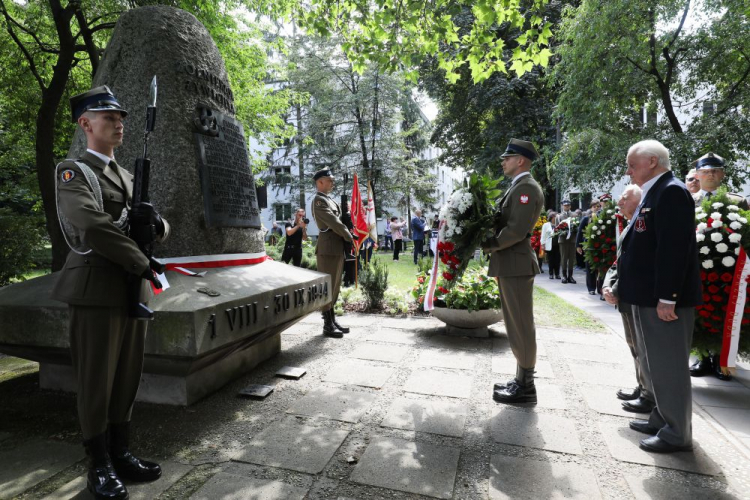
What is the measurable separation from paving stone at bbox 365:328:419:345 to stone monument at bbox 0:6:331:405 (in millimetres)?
1515

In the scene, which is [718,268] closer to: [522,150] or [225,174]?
[522,150]

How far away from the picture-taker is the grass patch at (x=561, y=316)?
22.1 ft

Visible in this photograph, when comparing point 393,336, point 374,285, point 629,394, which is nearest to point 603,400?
point 629,394

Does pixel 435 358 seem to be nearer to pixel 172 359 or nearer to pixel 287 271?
pixel 287 271

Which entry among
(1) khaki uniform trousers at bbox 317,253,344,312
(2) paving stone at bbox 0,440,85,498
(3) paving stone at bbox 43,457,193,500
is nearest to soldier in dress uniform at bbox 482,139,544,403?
(3) paving stone at bbox 43,457,193,500

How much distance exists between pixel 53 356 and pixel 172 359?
3.91 feet

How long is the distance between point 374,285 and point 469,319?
237 cm

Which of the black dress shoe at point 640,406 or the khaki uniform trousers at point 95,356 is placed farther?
the black dress shoe at point 640,406

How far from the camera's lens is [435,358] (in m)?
4.98

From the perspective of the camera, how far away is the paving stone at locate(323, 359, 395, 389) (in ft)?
13.8

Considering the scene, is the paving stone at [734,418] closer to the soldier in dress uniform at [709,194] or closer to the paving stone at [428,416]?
the soldier in dress uniform at [709,194]

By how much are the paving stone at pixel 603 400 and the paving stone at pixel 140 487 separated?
121 inches

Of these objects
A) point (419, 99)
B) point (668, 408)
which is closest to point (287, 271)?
point (668, 408)

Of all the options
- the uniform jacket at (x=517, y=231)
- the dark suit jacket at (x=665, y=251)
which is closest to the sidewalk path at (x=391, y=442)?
the dark suit jacket at (x=665, y=251)
